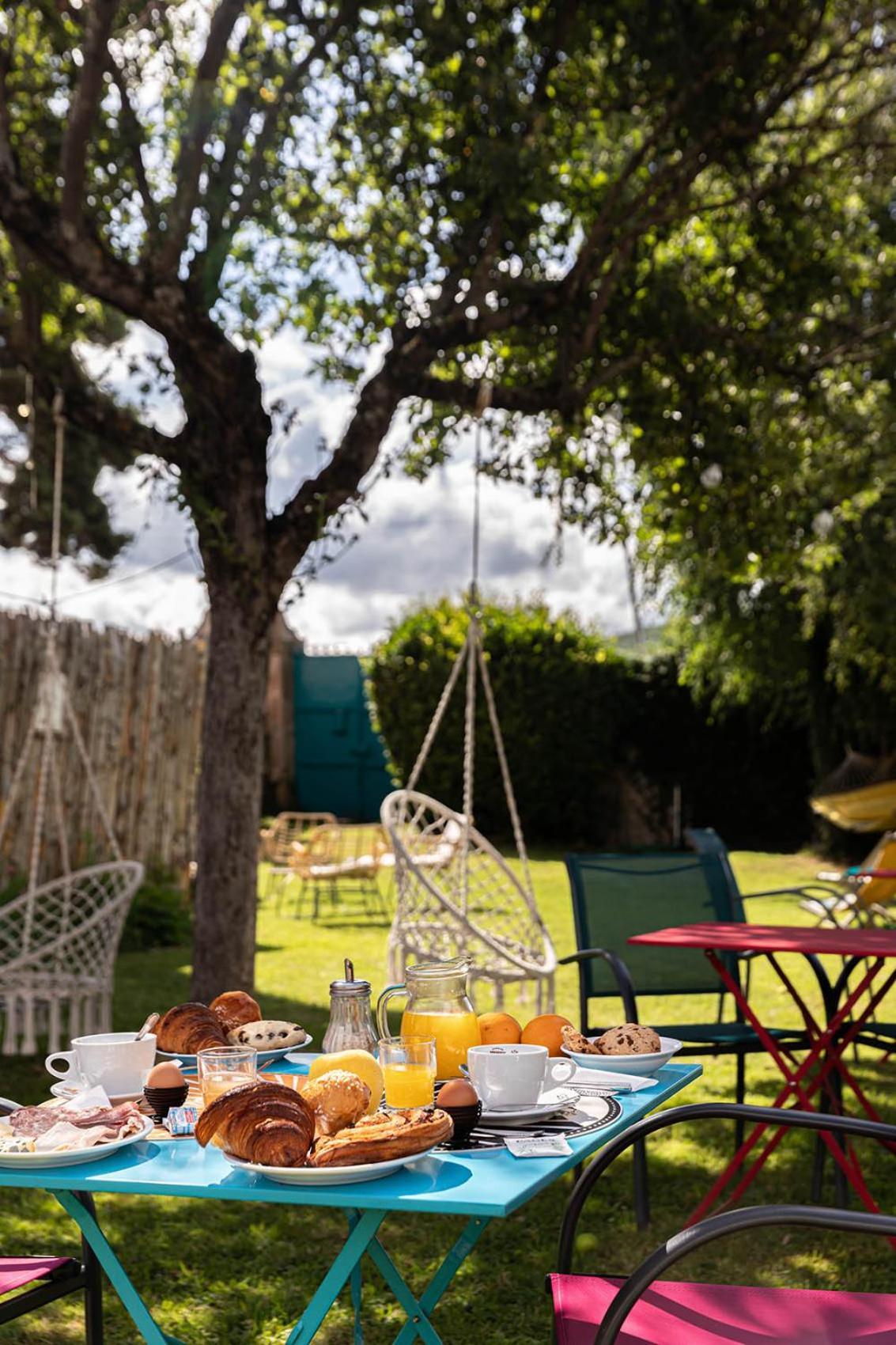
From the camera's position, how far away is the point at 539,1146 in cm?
152

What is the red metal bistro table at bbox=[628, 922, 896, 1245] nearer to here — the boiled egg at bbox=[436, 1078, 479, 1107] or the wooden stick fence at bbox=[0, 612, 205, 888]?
the boiled egg at bbox=[436, 1078, 479, 1107]

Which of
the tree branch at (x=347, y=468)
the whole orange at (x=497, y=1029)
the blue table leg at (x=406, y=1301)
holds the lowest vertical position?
the blue table leg at (x=406, y=1301)

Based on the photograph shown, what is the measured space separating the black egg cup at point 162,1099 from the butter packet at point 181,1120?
0.4 inches

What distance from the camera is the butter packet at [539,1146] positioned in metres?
1.49

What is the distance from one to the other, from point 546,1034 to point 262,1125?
0.63 meters

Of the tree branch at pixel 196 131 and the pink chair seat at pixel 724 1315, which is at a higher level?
the tree branch at pixel 196 131

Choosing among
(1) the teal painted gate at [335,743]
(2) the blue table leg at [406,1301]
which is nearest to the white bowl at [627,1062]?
(2) the blue table leg at [406,1301]

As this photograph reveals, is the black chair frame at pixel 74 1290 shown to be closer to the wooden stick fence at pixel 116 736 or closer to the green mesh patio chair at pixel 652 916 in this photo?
the green mesh patio chair at pixel 652 916

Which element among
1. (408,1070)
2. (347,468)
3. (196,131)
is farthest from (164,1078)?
(196,131)

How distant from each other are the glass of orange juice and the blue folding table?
0.10 metres

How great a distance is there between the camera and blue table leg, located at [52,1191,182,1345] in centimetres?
154

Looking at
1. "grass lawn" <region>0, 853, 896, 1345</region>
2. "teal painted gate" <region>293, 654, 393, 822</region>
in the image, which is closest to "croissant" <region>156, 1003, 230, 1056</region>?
"grass lawn" <region>0, 853, 896, 1345</region>

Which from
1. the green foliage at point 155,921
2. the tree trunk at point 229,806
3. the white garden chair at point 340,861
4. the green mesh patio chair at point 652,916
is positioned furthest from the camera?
the white garden chair at point 340,861

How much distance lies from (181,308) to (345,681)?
1218cm
